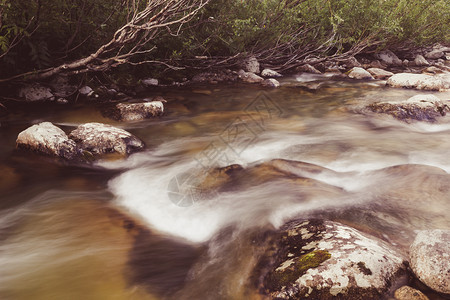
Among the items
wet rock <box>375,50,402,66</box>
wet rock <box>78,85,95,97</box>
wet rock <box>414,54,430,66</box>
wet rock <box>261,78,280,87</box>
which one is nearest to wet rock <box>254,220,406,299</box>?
wet rock <box>78,85,95,97</box>

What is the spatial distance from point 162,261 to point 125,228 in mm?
640

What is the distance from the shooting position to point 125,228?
10.4 feet

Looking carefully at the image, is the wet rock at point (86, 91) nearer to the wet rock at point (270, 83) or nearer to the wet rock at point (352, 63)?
the wet rock at point (270, 83)

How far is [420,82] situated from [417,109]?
3967mm

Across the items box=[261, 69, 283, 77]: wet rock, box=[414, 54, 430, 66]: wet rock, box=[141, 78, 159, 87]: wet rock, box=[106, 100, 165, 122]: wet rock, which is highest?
box=[141, 78, 159, 87]: wet rock

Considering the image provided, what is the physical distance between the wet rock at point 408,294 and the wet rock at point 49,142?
13.4 ft

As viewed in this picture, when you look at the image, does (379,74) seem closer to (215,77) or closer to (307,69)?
→ (307,69)

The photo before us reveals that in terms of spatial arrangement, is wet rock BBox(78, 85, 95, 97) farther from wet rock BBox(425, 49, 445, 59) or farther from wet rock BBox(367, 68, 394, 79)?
wet rock BBox(425, 49, 445, 59)

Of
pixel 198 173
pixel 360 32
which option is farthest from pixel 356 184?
pixel 360 32

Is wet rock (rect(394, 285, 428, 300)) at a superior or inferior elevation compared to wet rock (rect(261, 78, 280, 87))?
inferior

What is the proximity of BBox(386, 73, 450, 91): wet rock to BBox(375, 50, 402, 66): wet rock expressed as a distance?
18.3 feet

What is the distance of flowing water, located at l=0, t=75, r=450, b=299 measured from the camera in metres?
2.54

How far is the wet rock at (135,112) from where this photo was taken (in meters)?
6.32

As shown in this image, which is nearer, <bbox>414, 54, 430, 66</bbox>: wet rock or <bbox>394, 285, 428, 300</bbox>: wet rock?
<bbox>394, 285, 428, 300</bbox>: wet rock
